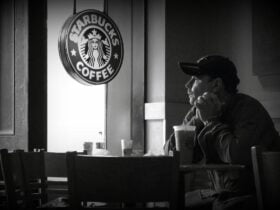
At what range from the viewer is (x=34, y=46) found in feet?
12.9

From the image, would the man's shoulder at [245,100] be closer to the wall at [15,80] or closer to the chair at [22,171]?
the chair at [22,171]

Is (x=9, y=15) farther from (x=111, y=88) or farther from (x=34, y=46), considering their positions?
(x=111, y=88)

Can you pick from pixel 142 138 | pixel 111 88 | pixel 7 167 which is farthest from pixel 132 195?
pixel 111 88

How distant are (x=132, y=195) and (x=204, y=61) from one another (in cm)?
136

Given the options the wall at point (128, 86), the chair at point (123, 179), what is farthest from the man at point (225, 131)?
the wall at point (128, 86)

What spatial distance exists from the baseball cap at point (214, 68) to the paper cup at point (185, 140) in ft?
1.72

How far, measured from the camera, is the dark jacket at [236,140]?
2.21 meters

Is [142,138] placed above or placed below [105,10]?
below

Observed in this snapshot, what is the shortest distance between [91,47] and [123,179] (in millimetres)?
3182

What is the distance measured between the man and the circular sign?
5.82 feet

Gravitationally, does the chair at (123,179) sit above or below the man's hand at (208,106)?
below

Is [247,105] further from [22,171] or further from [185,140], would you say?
[22,171]

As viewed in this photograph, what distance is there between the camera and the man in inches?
86.4

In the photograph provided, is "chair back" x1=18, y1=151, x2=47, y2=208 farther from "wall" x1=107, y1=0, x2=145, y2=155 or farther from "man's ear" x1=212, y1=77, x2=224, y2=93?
"wall" x1=107, y1=0, x2=145, y2=155
